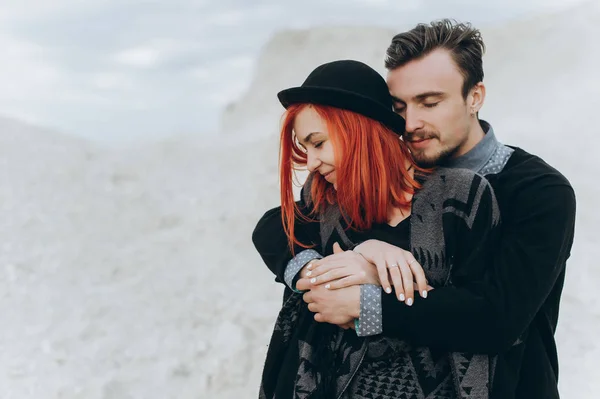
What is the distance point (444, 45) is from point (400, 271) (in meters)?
0.95

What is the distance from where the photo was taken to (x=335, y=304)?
220cm

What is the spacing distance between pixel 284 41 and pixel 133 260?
14202 millimetres

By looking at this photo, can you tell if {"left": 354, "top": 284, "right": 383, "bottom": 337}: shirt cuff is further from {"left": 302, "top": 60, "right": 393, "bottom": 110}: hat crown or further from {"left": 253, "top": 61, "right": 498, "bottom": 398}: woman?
{"left": 302, "top": 60, "right": 393, "bottom": 110}: hat crown

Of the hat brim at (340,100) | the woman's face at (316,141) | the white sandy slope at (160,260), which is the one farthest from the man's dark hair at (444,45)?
the white sandy slope at (160,260)

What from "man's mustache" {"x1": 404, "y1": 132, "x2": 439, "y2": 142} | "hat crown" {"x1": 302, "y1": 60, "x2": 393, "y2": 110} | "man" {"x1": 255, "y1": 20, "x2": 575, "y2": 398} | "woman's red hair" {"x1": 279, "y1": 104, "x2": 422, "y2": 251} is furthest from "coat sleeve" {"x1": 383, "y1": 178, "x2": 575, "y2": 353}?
"hat crown" {"x1": 302, "y1": 60, "x2": 393, "y2": 110}

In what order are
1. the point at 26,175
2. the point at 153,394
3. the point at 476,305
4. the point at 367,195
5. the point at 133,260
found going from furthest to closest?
1. the point at 26,175
2. the point at 133,260
3. the point at 153,394
4. the point at 367,195
5. the point at 476,305

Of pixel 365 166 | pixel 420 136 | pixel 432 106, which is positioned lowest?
pixel 365 166

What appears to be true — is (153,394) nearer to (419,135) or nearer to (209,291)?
(209,291)

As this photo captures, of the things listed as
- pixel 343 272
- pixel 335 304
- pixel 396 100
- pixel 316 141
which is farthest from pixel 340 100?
pixel 335 304

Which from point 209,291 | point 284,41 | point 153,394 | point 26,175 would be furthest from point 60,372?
point 284,41

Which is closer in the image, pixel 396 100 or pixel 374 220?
pixel 374 220

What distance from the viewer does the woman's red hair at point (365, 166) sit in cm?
222

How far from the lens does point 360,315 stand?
2148mm

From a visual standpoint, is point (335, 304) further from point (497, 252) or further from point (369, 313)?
point (497, 252)
